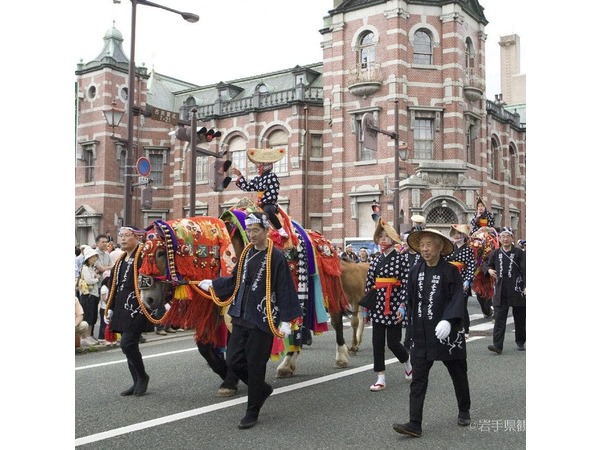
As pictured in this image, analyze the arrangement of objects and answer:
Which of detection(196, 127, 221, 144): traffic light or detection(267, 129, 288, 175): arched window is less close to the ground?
detection(267, 129, 288, 175): arched window

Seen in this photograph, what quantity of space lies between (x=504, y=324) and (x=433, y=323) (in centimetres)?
396

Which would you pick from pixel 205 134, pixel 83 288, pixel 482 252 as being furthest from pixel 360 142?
pixel 83 288

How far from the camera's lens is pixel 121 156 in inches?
1125

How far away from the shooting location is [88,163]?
30.5 m

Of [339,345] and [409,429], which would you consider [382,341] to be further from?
[409,429]

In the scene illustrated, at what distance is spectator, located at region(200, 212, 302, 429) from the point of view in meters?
5.36

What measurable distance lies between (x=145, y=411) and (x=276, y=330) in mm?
1627

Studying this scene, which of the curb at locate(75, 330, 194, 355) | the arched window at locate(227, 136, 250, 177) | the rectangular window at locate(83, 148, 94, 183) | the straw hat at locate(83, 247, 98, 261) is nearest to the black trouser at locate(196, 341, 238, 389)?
the curb at locate(75, 330, 194, 355)

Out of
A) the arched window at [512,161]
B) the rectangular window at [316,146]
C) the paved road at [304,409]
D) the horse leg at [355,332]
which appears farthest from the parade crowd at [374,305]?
the arched window at [512,161]

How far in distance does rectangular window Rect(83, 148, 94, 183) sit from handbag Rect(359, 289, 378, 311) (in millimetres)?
24485

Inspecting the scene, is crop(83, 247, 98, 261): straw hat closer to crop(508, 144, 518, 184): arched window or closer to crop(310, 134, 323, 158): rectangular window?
crop(310, 134, 323, 158): rectangular window
